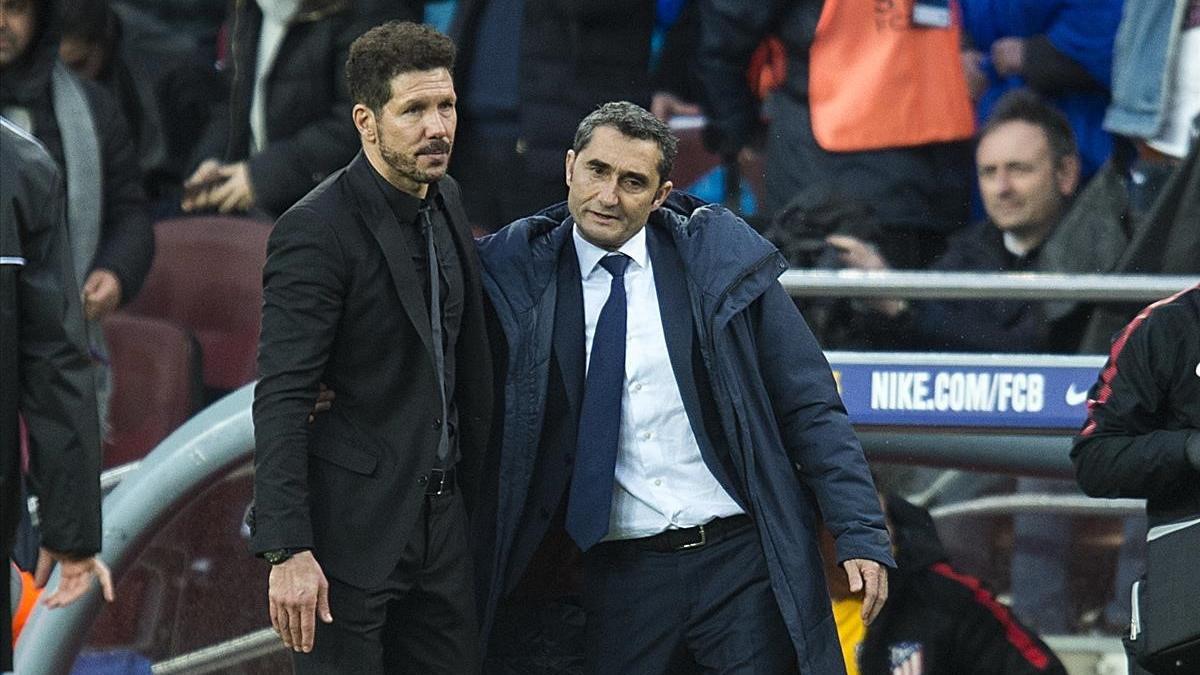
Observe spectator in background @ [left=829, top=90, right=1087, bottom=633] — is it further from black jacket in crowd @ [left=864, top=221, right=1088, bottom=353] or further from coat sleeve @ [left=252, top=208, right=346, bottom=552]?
coat sleeve @ [left=252, top=208, right=346, bottom=552]

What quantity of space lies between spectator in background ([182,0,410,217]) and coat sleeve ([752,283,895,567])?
8.61 ft

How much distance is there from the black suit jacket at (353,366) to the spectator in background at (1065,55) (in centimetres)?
263

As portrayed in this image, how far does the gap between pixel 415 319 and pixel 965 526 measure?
4597 millimetres

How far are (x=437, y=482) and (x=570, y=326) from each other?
0.49 m

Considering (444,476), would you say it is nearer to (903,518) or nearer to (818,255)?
(818,255)

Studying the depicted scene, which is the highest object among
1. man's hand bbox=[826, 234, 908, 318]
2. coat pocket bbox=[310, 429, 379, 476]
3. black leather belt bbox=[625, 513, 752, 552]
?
→ coat pocket bbox=[310, 429, 379, 476]

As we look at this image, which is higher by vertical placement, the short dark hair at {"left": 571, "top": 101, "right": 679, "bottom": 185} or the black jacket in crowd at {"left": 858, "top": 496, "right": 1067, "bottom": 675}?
the short dark hair at {"left": 571, "top": 101, "right": 679, "bottom": 185}

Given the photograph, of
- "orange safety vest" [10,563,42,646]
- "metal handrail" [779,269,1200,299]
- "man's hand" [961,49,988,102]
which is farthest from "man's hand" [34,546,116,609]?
"man's hand" [961,49,988,102]

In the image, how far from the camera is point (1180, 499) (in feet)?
15.5

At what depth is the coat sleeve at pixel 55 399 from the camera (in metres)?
4.24

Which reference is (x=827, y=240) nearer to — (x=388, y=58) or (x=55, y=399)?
(x=388, y=58)

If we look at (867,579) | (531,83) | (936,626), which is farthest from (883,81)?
(867,579)

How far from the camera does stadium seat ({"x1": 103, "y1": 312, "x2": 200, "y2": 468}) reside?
7594 millimetres

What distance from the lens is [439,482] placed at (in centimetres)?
448
